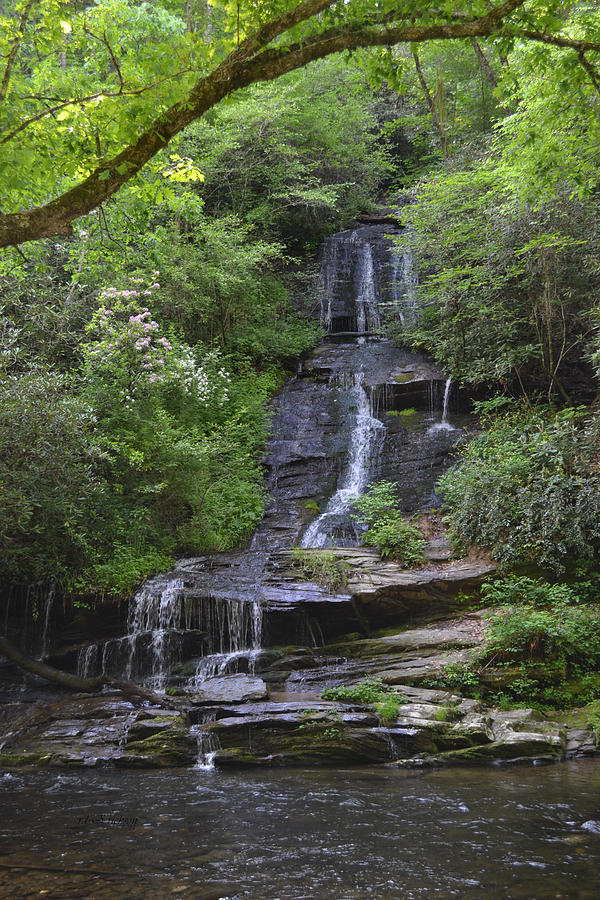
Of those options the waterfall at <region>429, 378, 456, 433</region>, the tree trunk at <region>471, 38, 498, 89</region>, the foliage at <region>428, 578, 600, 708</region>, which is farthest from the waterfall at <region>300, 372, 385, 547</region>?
the tree trunk at <region>471, 38, 498, 89</region>

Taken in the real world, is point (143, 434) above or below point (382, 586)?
above

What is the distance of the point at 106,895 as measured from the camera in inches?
137

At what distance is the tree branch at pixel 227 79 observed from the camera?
4.22 metres

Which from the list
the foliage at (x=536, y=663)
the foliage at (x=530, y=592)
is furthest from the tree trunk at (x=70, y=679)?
the foliage at (x=530, y=592)

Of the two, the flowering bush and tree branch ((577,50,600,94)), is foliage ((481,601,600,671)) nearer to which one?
tree branch ((577,50,600,94))

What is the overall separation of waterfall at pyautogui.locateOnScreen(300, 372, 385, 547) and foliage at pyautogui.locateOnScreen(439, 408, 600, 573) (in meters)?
2.40

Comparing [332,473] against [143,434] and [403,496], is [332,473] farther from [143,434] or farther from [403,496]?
[143,434]

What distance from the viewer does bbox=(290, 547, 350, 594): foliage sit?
31.5 ft

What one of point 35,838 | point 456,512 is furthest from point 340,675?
point 35,838

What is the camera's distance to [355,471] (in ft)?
45.3

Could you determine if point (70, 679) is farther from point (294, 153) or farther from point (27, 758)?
point (294, 153)

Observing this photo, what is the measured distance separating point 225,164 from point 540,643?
1672cm

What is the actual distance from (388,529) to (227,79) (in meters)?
7.90

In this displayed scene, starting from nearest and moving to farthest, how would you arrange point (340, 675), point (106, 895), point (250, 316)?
point (106, 895) → point (340, 675) → point (250, 316)
